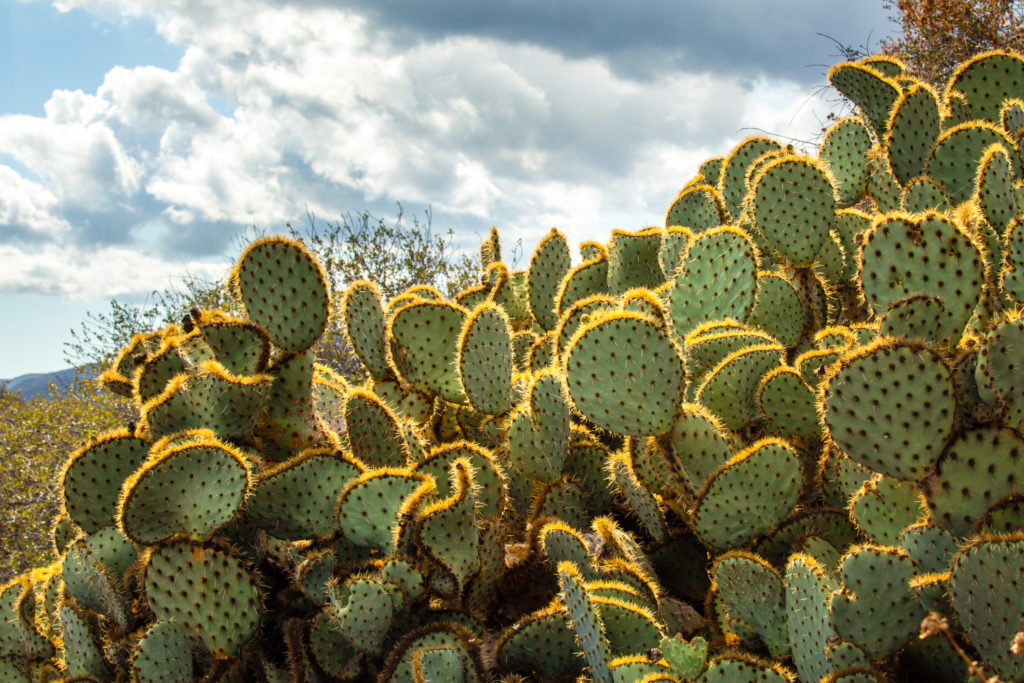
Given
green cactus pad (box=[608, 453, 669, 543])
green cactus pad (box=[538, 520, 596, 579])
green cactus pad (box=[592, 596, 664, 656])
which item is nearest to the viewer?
green cactus pad (box=[592, 596, 664, 656])

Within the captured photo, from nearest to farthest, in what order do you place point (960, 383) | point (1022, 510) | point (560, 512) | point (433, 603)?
1. point (1022, 510)
2. point (960, 383)
3. point (433, 603)
4. point (560, 512)

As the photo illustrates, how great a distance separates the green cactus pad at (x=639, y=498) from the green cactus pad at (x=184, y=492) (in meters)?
1.29

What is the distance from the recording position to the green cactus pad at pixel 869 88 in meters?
3.81

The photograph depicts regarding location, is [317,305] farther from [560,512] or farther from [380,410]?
[560,512]

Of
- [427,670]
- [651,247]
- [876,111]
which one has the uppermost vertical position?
[876,111]

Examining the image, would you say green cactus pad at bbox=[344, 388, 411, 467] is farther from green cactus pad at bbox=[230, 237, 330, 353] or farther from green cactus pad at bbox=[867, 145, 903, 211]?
green cactus pad at bbox=[867, 145, 903, 211]

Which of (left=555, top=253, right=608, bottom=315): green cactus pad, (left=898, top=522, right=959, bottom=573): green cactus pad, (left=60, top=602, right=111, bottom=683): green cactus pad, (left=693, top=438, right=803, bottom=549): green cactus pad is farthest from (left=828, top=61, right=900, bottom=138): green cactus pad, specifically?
(left=60, top=602, right=111, bottom=683): green cactus pad

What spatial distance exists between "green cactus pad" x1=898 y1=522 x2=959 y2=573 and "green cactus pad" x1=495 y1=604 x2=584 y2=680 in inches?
37.1

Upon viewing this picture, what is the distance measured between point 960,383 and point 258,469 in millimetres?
2169

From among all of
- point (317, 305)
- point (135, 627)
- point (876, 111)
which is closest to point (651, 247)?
point (876, 111)

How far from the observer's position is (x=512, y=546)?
2.77 metres

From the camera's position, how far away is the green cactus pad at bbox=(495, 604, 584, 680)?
2182mm

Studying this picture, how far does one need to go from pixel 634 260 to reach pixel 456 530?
209cm

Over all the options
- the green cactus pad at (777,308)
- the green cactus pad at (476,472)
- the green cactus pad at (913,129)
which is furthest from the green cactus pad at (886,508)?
the green cactus pad at (913,129)
